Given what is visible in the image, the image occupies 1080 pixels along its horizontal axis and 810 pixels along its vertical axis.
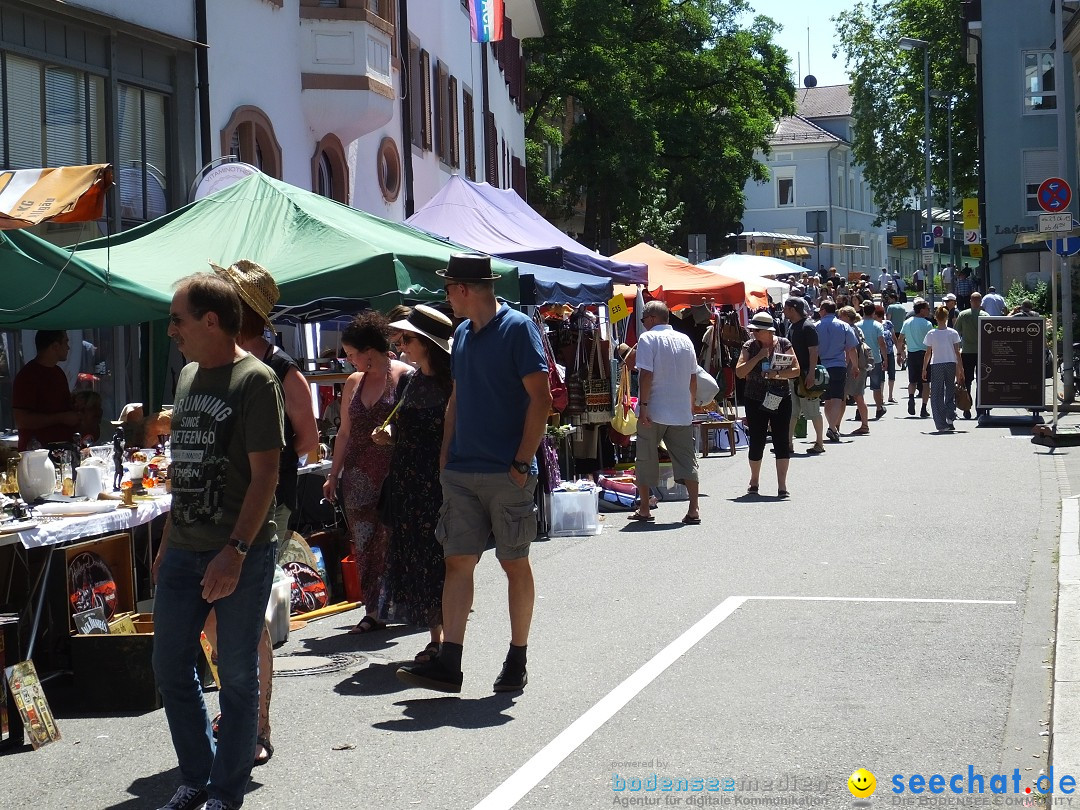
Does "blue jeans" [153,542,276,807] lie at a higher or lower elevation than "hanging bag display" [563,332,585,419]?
lower

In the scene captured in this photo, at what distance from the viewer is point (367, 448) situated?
8531 millimetres

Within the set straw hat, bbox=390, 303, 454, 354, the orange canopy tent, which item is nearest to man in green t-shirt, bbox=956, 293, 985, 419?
the orange canopy tent

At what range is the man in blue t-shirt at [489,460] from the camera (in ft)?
22.2

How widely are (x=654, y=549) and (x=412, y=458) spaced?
391cm

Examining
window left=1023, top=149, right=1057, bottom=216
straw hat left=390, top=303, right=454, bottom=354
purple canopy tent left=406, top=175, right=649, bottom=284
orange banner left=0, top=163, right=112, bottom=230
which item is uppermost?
window left=1023, top=149, right=1057, bottom=216

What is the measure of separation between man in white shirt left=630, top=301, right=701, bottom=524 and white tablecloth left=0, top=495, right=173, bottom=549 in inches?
222

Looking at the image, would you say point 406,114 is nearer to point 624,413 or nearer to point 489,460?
point 624,413

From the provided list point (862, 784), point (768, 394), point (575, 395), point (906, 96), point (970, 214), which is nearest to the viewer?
point (862, 784)

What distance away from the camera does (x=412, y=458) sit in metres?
7.89

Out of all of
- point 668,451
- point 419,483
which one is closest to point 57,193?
point 419,483

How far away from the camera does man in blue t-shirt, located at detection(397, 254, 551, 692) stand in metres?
6.76

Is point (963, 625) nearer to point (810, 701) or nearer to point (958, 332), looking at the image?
point (810, 701)

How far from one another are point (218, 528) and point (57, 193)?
12.4 ft

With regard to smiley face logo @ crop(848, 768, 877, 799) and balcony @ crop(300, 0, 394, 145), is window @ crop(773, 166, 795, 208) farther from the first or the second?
smiley face logo @ crop(848, 768, 877, 799)
